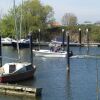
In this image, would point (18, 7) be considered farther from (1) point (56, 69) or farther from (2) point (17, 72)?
(2) point (17, 72)

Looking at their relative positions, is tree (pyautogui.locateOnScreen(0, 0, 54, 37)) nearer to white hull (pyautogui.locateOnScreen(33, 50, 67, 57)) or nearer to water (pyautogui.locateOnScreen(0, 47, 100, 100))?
white hull (pyautogui.locateOnScreen(33, 50, 67, 57))

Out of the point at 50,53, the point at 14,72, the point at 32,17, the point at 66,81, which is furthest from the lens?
the point at 32,17

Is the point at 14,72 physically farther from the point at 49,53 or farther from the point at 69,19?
the point at 69,19

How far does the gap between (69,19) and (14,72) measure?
362 feet

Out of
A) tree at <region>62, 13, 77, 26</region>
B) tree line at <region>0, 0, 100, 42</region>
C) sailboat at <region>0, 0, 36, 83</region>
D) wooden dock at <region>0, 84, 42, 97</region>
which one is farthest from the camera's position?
tree at <region>62, 13, 77, 26</region>

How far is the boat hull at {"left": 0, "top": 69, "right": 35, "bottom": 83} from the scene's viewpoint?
54.6m

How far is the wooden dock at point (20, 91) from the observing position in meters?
45.9

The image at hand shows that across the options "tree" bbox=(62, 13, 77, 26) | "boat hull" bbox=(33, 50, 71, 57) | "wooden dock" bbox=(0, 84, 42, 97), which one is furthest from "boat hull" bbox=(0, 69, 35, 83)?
"tree" bbox=(62, 13, 77, 26)

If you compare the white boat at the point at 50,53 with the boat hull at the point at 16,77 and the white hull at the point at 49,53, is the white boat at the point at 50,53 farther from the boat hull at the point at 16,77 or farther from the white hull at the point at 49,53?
the boat hull at the point at 16,77

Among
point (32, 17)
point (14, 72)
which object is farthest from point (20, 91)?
point (32, 17)

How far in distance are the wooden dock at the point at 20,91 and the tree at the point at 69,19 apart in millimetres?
112067

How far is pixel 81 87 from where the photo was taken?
53.2 meters

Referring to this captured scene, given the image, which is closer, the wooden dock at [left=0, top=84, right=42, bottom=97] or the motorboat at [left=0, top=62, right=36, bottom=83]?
the wooden dock at [left=0, top=84, right=42, bottom=97]

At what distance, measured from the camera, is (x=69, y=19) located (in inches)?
6516
